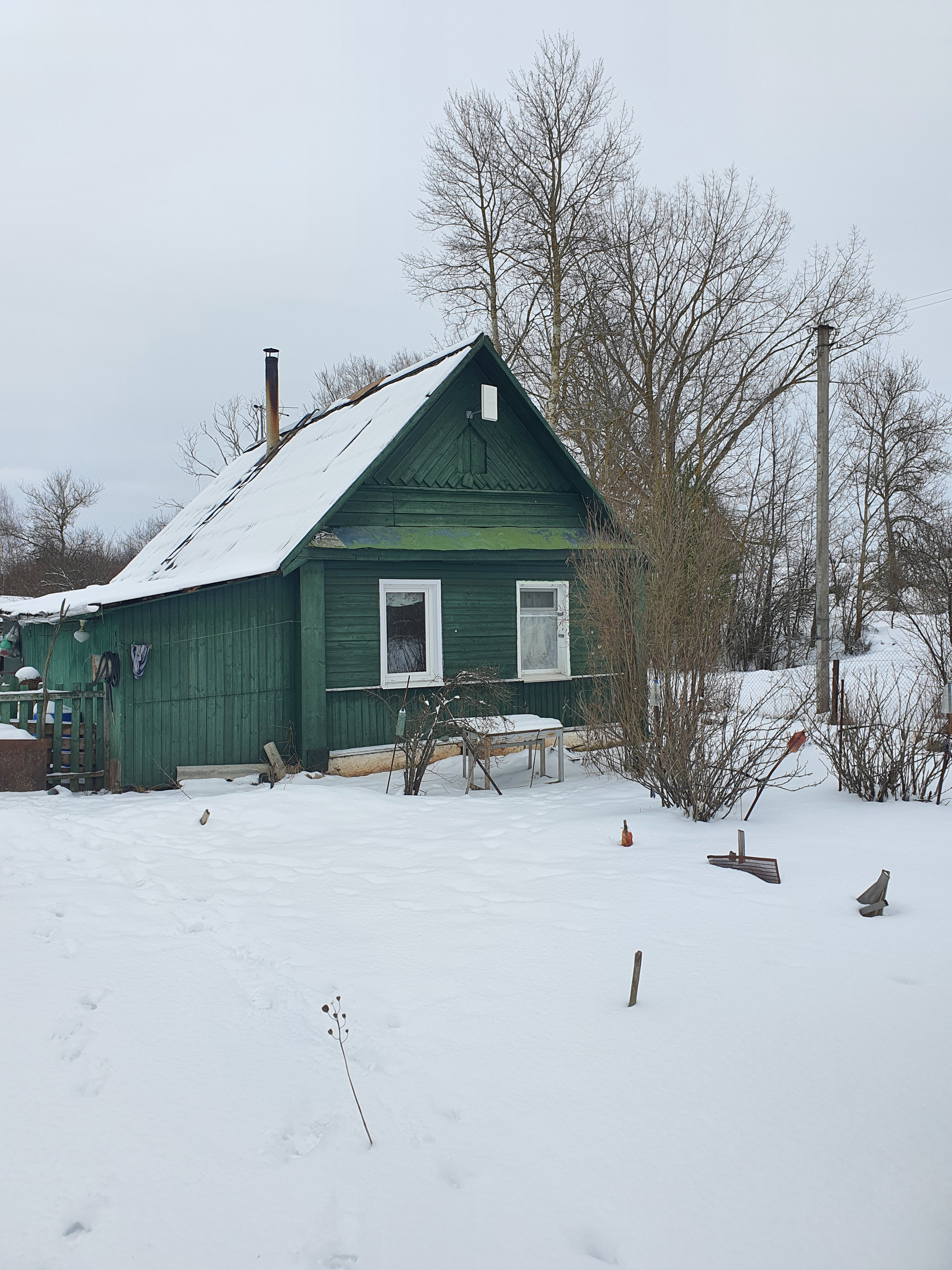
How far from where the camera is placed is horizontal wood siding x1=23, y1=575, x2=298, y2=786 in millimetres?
9586

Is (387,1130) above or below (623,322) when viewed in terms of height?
below

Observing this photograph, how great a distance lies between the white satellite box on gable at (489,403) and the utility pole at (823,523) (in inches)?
252

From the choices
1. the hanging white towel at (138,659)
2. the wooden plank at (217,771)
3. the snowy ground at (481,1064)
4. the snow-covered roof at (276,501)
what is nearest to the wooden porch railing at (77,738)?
the hanging white towel at (138,659)

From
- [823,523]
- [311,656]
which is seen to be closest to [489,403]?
[311,656]

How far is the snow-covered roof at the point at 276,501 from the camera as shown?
32.4 ft

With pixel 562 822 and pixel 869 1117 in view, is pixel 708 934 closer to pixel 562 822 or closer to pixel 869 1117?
pixel 869 1117

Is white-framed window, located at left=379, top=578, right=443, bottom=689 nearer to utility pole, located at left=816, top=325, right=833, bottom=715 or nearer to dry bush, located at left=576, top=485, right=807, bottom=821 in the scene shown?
dry bush, located at left=576, top=485, right=807, bottom=821

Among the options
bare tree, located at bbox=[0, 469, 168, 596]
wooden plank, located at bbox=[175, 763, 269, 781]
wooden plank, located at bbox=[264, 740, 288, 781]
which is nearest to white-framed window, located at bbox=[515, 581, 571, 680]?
wooden plank, located at bbox=[264, 740, 288, 781]

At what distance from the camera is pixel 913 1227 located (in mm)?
2658

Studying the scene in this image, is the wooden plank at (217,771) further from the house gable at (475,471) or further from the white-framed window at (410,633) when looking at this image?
the house gable at (475,471)

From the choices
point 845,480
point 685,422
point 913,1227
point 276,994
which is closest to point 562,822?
point 276,994

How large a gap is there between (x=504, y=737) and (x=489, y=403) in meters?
4.50

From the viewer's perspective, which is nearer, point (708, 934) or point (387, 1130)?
point (387, 1130)

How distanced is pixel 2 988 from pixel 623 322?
22.0 meters
